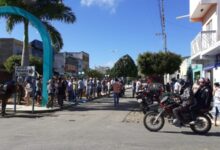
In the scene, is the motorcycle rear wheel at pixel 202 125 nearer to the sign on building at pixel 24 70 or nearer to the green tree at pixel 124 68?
the sign on building at pixel 24 70

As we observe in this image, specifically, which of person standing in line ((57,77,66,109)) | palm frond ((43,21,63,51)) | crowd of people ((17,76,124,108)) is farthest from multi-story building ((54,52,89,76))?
person standing in line ((57,77,66,109))

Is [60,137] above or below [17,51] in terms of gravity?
below

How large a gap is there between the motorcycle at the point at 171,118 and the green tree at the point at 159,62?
47.0m

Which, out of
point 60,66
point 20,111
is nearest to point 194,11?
point 20,111

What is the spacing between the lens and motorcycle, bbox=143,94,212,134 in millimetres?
14047

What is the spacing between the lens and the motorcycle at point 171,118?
1405cm

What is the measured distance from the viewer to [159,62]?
62.0 metres

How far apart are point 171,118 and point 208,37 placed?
47.9ft

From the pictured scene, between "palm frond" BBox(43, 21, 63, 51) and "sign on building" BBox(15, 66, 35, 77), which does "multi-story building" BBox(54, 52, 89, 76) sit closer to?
"palm frond" BBox(43, 21, 63, 51)

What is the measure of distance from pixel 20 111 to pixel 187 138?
11.3 m

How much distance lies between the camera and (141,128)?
50.0 feet

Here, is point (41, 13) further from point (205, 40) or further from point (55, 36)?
point (205, 40)

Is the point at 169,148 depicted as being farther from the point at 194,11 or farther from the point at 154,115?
the point at 194,11

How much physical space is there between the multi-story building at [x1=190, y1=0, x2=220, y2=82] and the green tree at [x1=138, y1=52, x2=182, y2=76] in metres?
27.5
